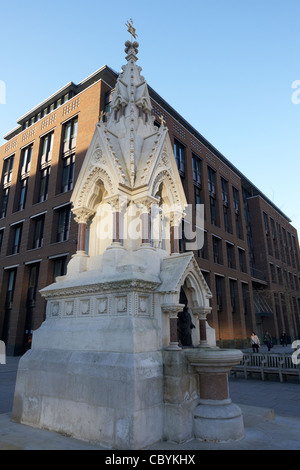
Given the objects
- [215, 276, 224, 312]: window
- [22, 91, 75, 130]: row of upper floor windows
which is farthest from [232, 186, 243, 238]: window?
[22, 91, 75, 130]: row of upper floor windows

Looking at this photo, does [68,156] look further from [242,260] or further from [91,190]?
[242,260]

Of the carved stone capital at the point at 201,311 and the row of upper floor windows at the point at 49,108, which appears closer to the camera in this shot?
the carved stone capital at the point at 201,311

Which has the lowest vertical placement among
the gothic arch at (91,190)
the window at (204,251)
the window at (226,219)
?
the gothic arch at (91,190)

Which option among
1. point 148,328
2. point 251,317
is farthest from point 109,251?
point 251,317

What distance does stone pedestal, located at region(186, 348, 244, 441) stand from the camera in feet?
16.3

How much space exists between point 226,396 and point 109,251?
355cm

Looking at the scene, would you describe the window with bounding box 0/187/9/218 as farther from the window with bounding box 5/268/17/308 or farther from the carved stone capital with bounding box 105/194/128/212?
the carved stone capital with bounding box 105/194/128/212

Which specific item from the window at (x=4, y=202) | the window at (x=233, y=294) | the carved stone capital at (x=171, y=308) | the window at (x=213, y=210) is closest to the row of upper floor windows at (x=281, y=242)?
the window at (x=233, y=294)

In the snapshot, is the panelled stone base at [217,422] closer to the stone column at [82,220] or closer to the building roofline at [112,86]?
the stone column at [82,220]

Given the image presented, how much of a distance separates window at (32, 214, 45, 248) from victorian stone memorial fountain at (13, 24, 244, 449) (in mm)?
21094

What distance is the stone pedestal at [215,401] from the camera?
496 cm

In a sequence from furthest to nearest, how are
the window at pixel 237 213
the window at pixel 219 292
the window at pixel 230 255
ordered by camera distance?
1. the window at pixel 237 213
2. the window at pixel 230 255
3. the window at pixel 219 292

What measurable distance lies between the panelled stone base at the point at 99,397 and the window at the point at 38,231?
2225 cm

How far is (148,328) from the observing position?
531 centimetres
